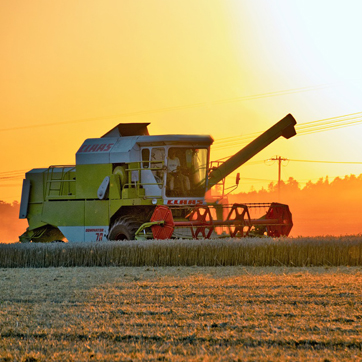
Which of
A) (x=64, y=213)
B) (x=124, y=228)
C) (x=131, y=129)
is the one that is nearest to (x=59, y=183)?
(x=64, y=213)

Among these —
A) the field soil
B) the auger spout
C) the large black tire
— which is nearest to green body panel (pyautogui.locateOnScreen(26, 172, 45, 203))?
the large black tire

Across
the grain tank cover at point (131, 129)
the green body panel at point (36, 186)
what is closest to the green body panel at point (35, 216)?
the green body panel at point (36, 186)

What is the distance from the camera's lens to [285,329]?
19.9 ft

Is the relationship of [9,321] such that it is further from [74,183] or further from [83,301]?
[74,183]

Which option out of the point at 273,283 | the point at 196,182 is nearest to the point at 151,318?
the point at 273,283

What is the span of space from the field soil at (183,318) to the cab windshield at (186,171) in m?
5.29

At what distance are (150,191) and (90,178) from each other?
6.91ft

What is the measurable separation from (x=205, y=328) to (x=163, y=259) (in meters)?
7.25

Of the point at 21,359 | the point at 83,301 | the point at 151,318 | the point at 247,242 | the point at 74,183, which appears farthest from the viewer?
the point at 74,183

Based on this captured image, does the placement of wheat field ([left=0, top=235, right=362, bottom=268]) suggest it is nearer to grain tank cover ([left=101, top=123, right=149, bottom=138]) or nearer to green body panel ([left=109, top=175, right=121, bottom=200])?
green body panel ([left=109, top=175, right=121, bottom=200])

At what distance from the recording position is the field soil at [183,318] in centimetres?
534

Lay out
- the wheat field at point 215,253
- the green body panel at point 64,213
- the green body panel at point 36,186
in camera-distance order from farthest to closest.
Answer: the green body panel at point 36,186 < the green body panel at point 64,213 < the wheat field at point 215,253

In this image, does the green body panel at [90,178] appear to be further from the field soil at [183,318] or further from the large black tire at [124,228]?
the field soil at [183,318]

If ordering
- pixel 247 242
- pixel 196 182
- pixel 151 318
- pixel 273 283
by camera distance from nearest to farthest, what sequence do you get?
pixel 151 318
pixel 273 283
pixel 247 242
pixel 196 182
